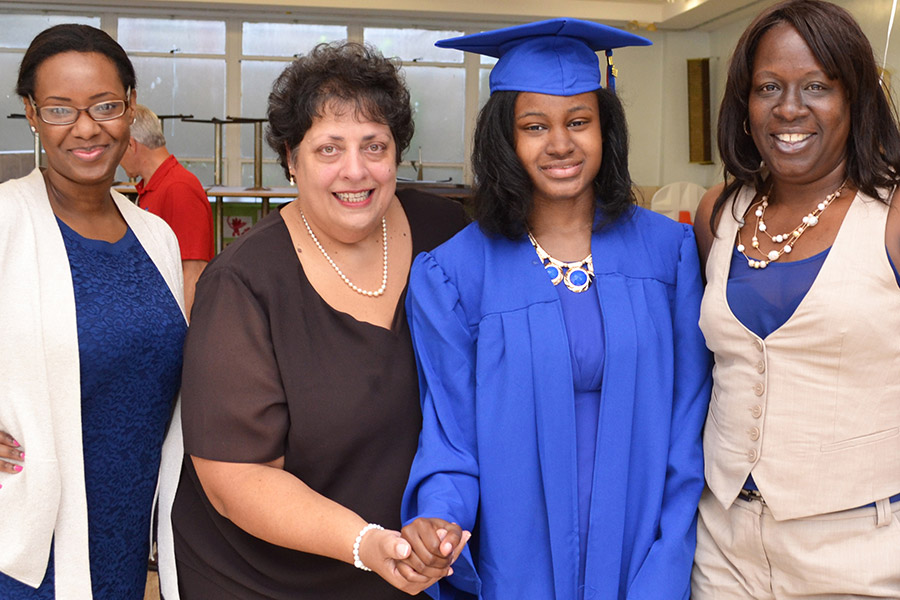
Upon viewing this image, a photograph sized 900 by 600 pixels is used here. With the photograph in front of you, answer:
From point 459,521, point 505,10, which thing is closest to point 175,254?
point 459,521

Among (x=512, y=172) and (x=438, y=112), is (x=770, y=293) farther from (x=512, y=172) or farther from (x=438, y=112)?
(x=438, y=112)

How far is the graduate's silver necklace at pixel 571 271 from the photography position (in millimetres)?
1854

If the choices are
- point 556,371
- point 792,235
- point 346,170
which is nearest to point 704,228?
point 792,235

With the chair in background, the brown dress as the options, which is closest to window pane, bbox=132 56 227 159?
the chair in background

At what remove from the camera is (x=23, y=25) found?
30.2ft

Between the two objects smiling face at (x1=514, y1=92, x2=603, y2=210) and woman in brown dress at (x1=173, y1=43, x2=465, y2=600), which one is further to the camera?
smiling face at (x1=514, y1=92, x2=603, y2=210)

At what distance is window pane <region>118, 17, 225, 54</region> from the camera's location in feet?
30.6

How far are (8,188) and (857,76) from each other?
1732 mm

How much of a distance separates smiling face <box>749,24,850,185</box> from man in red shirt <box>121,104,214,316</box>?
2997mm

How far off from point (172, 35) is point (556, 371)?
8776 millimetres

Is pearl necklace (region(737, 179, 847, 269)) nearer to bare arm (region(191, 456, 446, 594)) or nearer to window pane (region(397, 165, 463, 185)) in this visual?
bare arm (region(191, 456, 446, 594))

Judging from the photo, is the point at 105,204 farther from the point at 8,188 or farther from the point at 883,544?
the point at 883,544

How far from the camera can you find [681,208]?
364 inches

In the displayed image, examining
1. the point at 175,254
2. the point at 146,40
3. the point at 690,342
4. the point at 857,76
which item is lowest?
the point at 690,342
